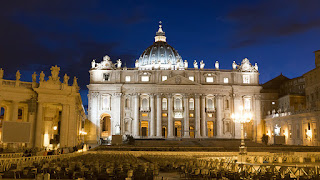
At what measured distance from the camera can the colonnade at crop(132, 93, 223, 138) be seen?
91438 mm

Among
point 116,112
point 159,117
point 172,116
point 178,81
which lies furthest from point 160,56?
point 116,112

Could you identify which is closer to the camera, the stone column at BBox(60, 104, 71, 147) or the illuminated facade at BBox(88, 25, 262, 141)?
the stone column at BBox(60, 104, 71, 147)

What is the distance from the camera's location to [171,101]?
9300 cm

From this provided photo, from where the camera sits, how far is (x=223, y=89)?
94.9 meters

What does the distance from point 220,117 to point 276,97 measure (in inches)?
712

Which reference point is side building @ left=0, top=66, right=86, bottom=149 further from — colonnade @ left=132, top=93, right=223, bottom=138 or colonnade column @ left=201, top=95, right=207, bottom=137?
colonnade column @ left=201, top=95, right=207, bottom=137

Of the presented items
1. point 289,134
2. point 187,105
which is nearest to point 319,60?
point 289,134

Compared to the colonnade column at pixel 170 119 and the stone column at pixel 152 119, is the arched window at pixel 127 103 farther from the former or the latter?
the colonnade column at pixel 170 119

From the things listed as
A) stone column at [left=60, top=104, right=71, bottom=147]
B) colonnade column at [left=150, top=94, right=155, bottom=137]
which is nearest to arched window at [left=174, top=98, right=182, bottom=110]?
colonnade column at [left=150, top=94, right=155, bottom=137]

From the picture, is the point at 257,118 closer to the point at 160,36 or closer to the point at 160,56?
the point at 160,56

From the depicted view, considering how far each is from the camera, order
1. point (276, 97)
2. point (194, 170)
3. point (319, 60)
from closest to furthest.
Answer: point (194, 170) → point (319, 60) → point (276, 97)

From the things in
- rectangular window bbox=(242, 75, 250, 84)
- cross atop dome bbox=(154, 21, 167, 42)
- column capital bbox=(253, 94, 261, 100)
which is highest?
cross atop dome bbox=(154, 21, 167, 42)

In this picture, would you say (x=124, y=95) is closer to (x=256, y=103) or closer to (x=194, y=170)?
(x=256, y=103)

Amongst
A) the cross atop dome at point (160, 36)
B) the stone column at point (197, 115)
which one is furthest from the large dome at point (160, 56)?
the stone column at point (197, 115)
